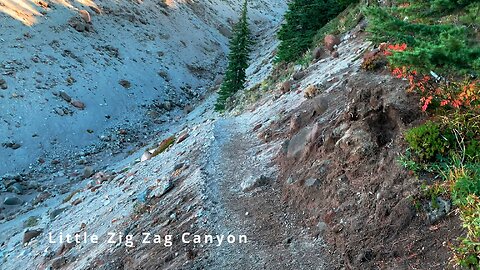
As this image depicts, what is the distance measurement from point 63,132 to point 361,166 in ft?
74.0

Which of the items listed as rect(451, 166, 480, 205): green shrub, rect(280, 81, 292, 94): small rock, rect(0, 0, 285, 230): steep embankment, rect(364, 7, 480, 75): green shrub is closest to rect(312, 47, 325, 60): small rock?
rect(280, 81, 292, 94): small rock

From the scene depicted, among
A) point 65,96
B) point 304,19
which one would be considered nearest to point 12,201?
point 65,96

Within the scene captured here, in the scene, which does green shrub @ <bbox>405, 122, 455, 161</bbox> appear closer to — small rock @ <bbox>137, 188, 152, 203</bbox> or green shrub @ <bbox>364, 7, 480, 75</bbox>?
green shrub @ <bbox>364, 7, 480, 75</bbox>

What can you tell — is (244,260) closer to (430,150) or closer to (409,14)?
(430,150)

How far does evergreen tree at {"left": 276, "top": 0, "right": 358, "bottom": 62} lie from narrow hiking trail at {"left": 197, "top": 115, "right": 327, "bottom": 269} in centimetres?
1223

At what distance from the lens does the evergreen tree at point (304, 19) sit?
79.6 feet

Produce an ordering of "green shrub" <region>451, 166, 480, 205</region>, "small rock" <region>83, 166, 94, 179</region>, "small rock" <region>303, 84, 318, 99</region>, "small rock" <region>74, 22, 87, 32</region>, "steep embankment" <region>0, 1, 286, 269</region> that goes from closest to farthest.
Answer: "green shrub" <region>451, 166, 480, 205</region>
"steep embankment" <region>0, 1, 286, 269</region>
"small rock" <region>303, 84, 318, 99</region>
"small rock" <region>83, 166, 94, 179</region>
"small rock" <region>74, 22, 87, 32</region>

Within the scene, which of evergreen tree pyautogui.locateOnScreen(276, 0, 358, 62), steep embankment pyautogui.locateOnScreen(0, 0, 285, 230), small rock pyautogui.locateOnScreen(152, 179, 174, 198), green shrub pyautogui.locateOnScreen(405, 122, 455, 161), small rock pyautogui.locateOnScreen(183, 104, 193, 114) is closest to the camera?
green shrub pyautogui.locateOnScreen(405, 122, 455, 161)

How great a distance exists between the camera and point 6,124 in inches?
961

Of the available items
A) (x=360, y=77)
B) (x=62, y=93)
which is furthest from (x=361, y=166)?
(x=62, y=93)

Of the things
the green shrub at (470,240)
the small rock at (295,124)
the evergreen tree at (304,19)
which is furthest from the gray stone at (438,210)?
the evergreen tree at (304,19)

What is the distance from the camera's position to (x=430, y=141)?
7.85 m

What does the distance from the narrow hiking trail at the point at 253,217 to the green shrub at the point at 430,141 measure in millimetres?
2832

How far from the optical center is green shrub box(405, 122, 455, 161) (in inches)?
305
